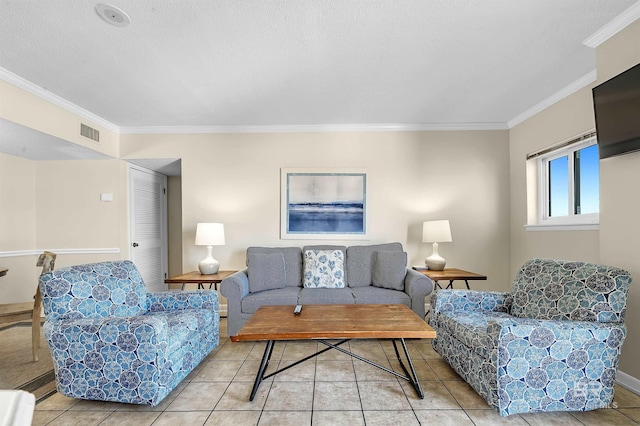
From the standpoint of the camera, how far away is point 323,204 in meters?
4.08

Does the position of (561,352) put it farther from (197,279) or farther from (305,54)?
(197,279)

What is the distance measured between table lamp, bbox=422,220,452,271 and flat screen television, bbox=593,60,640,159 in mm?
1597

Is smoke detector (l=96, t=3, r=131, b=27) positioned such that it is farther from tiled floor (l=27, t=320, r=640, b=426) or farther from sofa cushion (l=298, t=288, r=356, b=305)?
sofa cushion (l=298, t=288, r=356, b=305)

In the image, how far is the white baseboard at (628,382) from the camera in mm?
2069

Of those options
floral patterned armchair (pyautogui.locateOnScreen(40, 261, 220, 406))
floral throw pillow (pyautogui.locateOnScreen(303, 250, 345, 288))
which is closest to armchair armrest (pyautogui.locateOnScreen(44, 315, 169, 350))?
floral patterned armchair (pyautogui.locateOnScreen(40, 261, 220, 406))

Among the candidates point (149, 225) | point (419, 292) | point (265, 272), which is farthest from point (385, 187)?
point (149, 225)

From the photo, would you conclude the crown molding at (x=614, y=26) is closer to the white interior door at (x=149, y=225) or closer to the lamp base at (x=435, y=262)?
the lamp base at (x=435, y=262)

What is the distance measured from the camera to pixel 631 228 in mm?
2104

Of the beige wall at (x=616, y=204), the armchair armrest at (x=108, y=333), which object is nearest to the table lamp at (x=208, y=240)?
the armchair armrest at (x=108, y=333)

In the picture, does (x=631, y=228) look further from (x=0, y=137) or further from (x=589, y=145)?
(x=0, y=137)

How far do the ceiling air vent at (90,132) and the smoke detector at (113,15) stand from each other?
2067 mm

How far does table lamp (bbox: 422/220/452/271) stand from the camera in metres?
3.62

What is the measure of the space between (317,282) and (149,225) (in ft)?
9.76

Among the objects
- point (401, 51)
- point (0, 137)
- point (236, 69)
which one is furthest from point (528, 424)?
point (0, 137)
